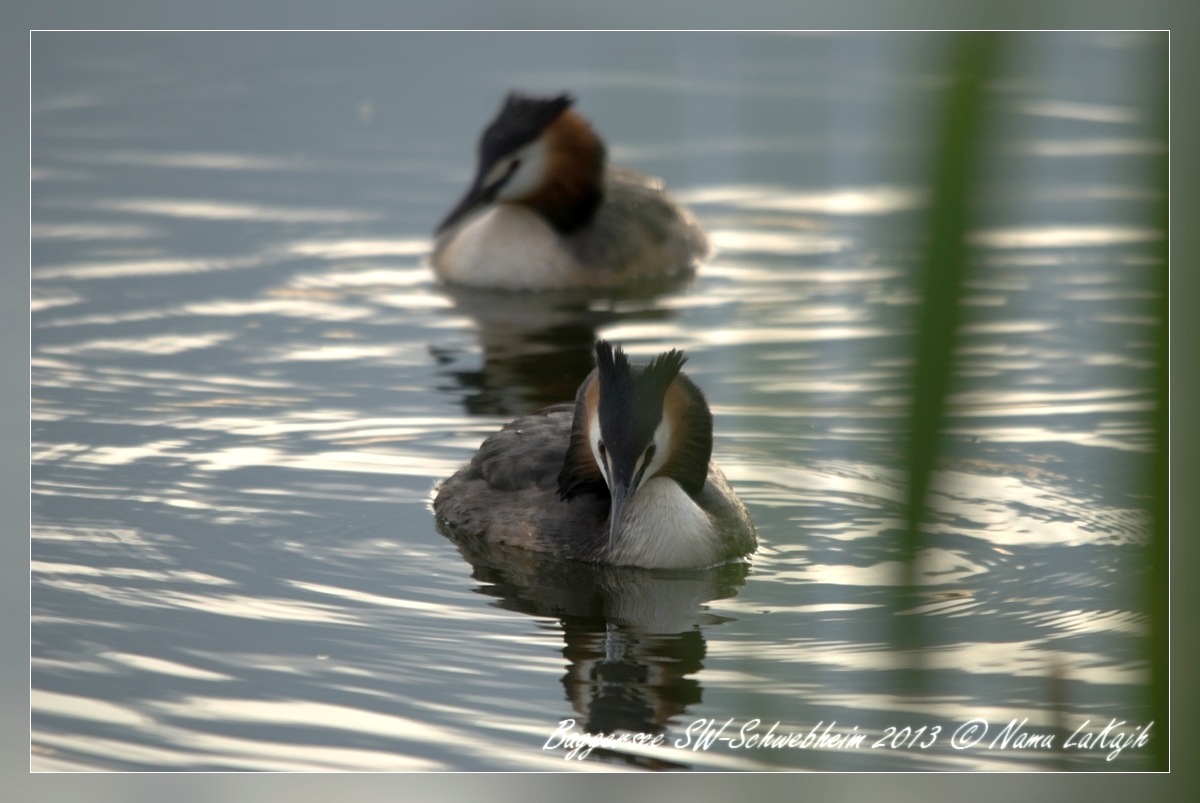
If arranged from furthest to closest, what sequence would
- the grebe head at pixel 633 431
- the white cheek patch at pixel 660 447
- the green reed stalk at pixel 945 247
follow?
the white cheek patch at pixel 660 447
the grebe head at pixel 633 431
the green reed stalk at pixel 945 247

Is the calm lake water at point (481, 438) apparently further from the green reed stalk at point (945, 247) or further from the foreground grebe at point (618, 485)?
the green reed stalk at point (945, 247)

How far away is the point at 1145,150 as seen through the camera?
4965 millimetres

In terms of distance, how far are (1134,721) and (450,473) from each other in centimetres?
320

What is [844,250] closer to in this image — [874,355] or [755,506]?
[755,506]

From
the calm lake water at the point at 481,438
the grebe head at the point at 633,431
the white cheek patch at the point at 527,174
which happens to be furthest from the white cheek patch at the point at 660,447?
the white cheek patch at the point at 527,174

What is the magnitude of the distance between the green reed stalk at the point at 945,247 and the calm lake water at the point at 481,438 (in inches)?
26.4

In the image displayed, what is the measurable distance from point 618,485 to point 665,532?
1.01 ft

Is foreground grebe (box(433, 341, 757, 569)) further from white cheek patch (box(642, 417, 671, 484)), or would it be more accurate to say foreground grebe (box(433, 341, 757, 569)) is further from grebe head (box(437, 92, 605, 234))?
grebe head (box(437, 92, 605, 234))

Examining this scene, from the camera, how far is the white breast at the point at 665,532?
5645 mm

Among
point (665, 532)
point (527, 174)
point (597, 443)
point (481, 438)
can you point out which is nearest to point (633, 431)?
point (597, 443)

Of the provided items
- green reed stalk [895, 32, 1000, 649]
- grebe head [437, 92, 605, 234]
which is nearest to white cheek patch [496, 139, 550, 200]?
grebe head [437, 92, 605, 234]

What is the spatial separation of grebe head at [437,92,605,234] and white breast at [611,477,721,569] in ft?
13.5

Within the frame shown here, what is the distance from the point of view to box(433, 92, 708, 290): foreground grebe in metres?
9.59

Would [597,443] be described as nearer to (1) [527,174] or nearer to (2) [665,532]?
(2) [665,532]
